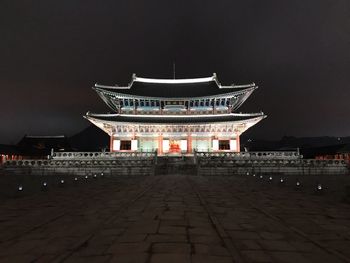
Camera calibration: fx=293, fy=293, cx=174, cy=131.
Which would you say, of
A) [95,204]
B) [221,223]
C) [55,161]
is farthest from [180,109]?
[221,223]

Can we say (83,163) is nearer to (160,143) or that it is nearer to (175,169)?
(175,169)

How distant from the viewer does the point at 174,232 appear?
18.7 ft

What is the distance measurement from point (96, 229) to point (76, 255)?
1679 mm

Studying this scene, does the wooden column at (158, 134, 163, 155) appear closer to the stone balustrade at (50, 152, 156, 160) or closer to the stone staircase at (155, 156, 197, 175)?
the stone balustrade at (50, 152, 156, 160)

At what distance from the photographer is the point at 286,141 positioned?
14562 centimetres

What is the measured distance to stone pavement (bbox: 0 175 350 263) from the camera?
14.4ft

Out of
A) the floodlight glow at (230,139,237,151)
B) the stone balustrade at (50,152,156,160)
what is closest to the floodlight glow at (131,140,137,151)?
the stone balustrade at (50,152,156,160)

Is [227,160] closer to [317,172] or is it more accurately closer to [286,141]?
[317,172]

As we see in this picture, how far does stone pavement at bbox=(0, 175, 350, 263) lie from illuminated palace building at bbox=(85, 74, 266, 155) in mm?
30917

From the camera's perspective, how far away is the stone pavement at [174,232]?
439 centimetres

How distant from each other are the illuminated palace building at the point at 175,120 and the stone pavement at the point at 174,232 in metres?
30.9

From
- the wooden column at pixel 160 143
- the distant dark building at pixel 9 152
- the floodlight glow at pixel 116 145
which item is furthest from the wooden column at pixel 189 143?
the distant dark building at pixel 9 152

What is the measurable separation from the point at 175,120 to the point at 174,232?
35241 mm

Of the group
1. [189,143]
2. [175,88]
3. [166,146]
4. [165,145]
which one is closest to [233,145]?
[189,143]
